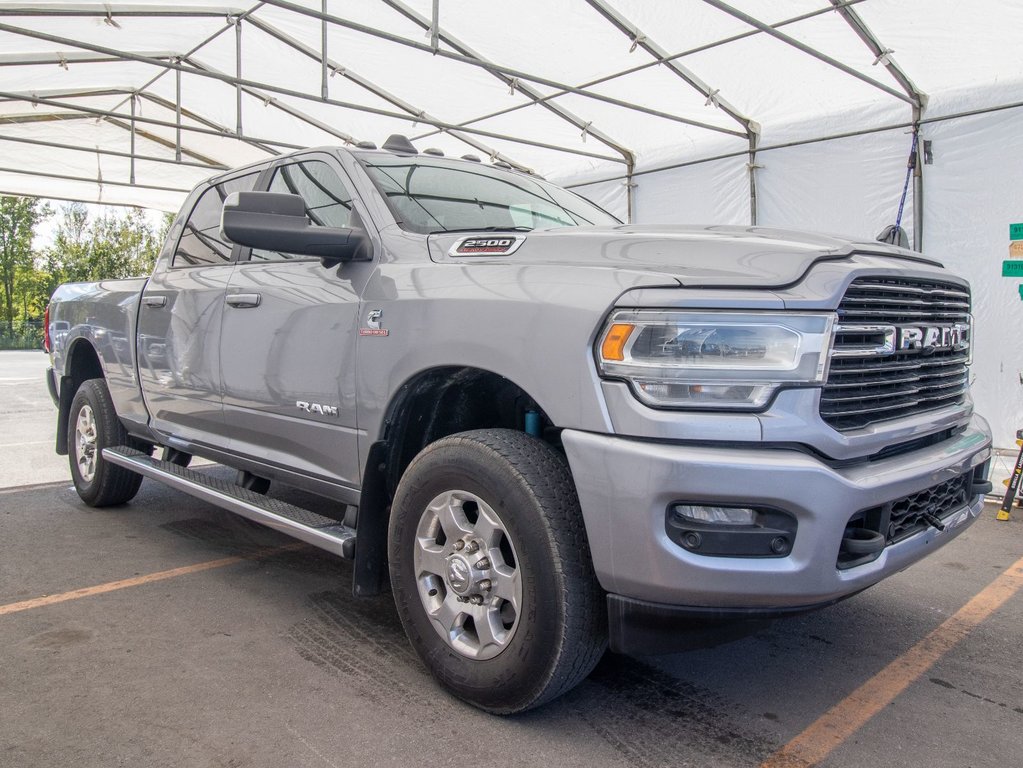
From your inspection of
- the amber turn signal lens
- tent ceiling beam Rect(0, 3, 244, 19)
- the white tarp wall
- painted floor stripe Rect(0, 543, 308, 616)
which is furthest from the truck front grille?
tent ceiling beam Rect(0, 3, 244, 19)

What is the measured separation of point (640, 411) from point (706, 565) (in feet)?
1.40

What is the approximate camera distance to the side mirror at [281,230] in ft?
9.43

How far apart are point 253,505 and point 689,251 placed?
7.10 ft

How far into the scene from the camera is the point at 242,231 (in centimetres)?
288

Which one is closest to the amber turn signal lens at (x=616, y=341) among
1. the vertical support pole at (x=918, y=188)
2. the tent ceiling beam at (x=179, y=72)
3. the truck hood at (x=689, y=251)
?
the truck hood at (x=689, y=251)

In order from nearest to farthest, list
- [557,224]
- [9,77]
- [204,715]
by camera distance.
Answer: [204,715] → [557,224] → [9,77]

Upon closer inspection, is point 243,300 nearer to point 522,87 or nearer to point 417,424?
point 417,424

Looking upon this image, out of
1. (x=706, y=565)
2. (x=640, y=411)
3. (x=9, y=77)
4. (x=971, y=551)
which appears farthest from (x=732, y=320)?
(x=9, y=77)

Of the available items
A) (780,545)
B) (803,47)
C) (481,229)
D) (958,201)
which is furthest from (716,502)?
(958,201)

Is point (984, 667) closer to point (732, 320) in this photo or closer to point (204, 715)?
point (732, 320)

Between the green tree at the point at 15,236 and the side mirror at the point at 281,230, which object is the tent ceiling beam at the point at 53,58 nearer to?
the side mirror at the point at 281,230

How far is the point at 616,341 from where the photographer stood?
7.17ft

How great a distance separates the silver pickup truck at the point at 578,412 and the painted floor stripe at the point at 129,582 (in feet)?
1.99

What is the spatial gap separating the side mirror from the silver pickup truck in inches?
0.4
